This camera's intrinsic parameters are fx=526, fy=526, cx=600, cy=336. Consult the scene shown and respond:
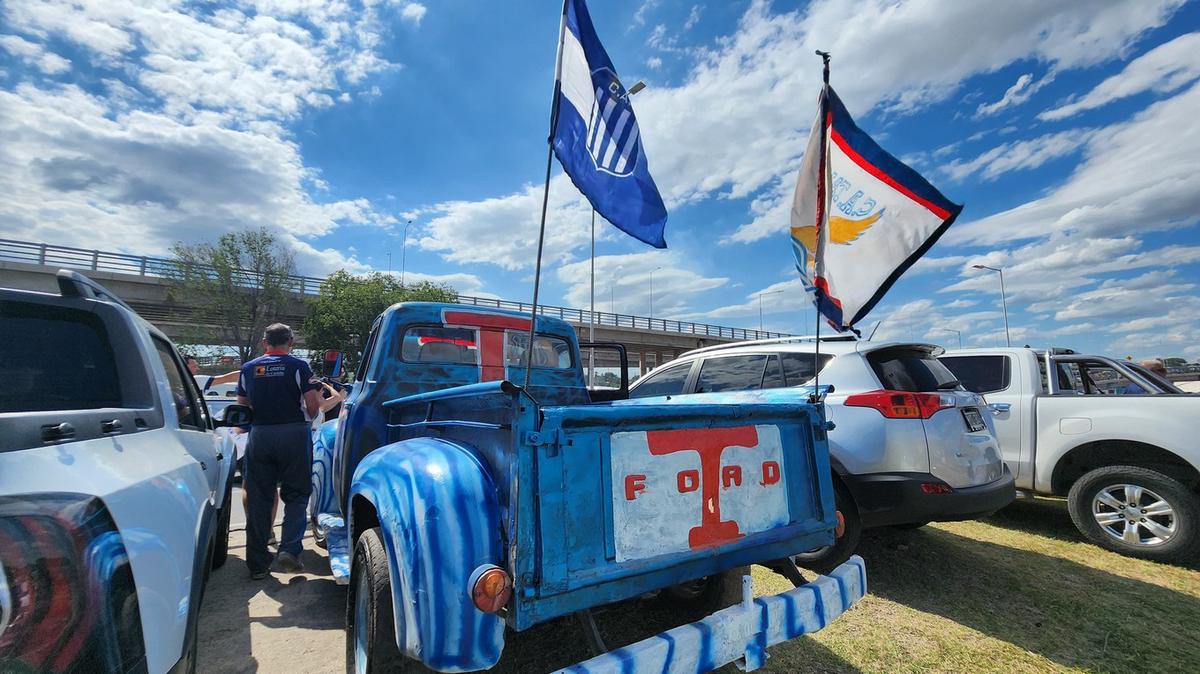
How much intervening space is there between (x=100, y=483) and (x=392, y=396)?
205cm

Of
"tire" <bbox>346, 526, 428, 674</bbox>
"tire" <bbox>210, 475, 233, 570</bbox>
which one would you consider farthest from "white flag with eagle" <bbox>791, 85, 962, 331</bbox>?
"tire" <bbox>210, 475, 233, 570</bbox>

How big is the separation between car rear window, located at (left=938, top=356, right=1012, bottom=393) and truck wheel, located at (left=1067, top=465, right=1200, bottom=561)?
3.97 ft

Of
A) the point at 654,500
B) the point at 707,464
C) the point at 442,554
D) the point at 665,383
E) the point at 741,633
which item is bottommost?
the point at 741,633

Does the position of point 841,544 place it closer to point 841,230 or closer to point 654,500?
point 841,230

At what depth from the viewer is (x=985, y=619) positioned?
3.36 metres

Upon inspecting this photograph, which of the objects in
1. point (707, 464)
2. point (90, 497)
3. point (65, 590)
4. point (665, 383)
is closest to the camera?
point (65, 590)

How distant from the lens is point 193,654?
6.46ft

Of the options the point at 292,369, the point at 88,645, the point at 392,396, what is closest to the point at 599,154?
the point at 392,396

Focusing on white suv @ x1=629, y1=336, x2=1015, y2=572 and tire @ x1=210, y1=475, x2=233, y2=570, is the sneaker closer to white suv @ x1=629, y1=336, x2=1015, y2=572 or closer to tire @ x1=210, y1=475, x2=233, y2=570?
tire @ x1=210, y1=475, x2=233, y2=570

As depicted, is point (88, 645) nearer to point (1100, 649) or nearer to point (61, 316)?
point (61, 316)

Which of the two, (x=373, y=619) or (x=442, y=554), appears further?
(x=373, y=619)

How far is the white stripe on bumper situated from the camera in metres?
1.66

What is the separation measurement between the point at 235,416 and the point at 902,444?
4673 millimetres

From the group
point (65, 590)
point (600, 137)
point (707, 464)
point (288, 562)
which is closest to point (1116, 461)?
point (707, 464)
